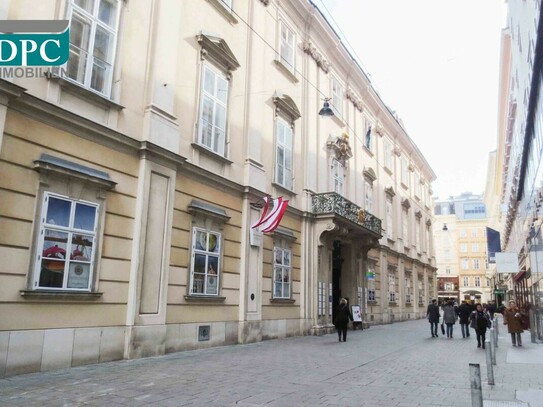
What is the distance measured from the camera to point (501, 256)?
64.1ft

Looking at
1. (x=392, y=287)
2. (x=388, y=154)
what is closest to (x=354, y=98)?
(x=388, y=154)

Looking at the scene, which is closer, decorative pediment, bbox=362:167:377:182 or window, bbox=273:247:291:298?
window, bbox=273:247:291:298

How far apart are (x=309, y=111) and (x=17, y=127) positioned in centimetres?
1434

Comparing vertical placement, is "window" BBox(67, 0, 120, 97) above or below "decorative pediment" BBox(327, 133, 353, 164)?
below

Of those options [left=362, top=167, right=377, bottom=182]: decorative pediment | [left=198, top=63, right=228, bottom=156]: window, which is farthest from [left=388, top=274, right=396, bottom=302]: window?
[left=198, top=63, right=228, bottom=156]: window

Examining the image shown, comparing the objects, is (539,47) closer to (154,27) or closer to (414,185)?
(154,27)

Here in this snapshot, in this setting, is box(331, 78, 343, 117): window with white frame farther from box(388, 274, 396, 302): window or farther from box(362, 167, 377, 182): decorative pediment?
box(388, 274, 396, 302): window

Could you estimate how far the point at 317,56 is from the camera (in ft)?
73.8

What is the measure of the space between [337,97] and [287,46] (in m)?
5.56

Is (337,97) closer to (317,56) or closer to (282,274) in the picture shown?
(317,56)

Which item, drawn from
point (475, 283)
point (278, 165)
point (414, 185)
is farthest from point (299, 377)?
point (475, 283)

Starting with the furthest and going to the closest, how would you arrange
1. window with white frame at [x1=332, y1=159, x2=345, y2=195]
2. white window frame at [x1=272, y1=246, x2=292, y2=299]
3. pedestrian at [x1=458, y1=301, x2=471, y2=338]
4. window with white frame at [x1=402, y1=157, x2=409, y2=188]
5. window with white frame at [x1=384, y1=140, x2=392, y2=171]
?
1. window with white frame at [x1=402, y1=157, x2=409, y2=188]
2. window with white frame at [x1=384, y1=140, x2=392, y2=171]
3. window with white frame at [x1=332, y1=159, x2=345, y2=195]
4. pedestrian at [x1=458, y1=301, x2=471, y2=338]
5. white window frame at [x1=272, y1=246, x2=292, y2=299]

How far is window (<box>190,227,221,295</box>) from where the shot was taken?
1376cm

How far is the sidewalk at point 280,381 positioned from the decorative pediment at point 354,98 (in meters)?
16.5
